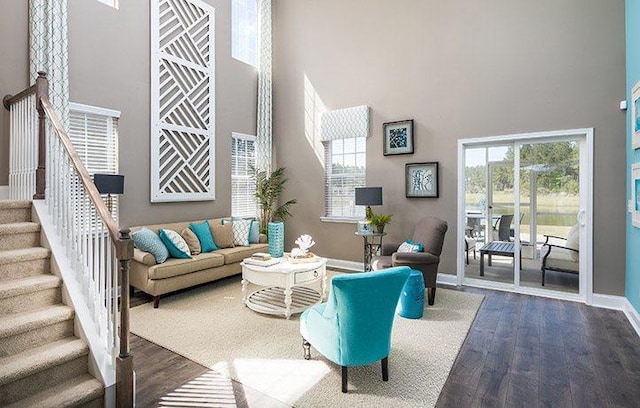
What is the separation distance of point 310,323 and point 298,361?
399mm

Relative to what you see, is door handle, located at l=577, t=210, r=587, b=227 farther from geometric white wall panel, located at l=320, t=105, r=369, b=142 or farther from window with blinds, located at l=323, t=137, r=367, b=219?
geometric white wall panel, located at l=320, t=105, r=369, b=142

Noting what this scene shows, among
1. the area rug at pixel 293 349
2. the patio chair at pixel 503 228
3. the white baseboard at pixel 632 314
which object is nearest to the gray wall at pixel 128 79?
the area rug at pixel 293 349

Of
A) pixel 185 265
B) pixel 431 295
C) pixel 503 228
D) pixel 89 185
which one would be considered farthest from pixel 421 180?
pixel 89 185

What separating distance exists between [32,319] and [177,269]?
196 centimetres

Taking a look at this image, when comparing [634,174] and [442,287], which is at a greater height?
[634,174]

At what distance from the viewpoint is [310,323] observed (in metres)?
2.57

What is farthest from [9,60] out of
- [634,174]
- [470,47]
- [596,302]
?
[596,302]

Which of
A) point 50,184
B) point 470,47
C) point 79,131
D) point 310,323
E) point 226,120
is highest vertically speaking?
point 470,47

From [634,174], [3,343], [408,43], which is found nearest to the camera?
[3,343]

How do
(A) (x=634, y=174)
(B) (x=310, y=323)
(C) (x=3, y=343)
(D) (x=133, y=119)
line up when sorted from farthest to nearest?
1. (D) (x=133, y=119)
2. (A) (x=634, y=174)
3. (B) (x=310, y=323)
4. (C) (x=3, y=343)

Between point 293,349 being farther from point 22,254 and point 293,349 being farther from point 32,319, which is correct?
point 22,254

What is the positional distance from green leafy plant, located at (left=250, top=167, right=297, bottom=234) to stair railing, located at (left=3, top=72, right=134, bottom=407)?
11.4 feet

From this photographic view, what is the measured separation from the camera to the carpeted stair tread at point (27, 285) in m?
2.19

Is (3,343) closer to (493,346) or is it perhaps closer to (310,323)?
(310,323)
